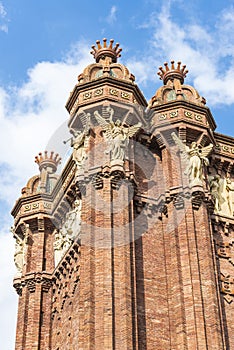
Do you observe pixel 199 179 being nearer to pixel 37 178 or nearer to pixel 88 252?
pixel 88 252

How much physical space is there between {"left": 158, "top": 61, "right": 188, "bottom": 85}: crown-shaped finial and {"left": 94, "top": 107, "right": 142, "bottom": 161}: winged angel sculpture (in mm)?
3526

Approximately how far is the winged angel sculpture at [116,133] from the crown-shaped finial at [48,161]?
744cm

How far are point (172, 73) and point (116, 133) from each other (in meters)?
4.68

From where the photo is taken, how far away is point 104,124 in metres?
24.5

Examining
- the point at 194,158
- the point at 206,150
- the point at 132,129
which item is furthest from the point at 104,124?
the point at 206,150

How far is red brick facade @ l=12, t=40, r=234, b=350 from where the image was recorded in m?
21.2

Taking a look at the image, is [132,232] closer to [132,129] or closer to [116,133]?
[116,133]

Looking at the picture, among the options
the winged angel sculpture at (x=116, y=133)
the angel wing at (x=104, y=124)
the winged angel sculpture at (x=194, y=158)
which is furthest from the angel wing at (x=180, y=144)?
the angel wing at (x=104, y=124)

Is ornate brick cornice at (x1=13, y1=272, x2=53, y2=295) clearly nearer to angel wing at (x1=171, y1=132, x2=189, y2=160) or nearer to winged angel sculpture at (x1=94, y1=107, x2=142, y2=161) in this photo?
winged angel sculpture at (x1=94, y1=107, x2=142, y2=161)

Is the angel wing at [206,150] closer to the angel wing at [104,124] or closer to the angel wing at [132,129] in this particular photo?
the angel wing at [132,129]

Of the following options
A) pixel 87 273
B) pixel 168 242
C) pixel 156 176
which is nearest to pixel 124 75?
pixel 156 176

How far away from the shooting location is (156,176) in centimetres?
2506

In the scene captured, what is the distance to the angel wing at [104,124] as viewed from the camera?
24125mm

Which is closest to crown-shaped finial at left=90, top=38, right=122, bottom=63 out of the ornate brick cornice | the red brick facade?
the red brick facade
